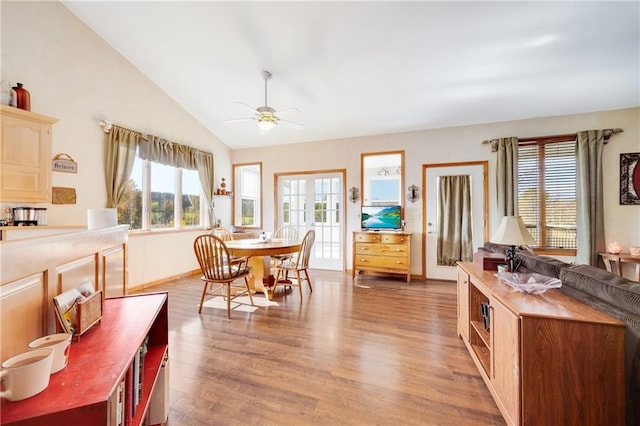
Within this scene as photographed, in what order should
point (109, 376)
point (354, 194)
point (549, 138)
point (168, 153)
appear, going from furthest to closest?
point (354, 194)
point (168, 153)
point (549, 138)
point (109, 376)

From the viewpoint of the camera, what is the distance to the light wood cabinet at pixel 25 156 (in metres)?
2.33

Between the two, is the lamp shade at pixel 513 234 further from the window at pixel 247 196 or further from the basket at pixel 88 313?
the window at pixel 247 196

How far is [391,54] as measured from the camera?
292 centimetres

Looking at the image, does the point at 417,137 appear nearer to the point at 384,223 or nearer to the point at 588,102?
the point at 384,223

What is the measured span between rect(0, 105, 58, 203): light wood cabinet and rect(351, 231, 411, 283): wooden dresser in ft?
13.6

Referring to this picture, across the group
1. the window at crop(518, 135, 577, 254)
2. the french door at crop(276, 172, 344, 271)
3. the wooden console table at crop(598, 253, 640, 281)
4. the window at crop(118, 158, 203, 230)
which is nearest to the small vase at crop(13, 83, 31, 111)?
the window at crop(118, 158, 203, 230)

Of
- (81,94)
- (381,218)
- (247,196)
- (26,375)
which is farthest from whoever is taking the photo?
(247,196)

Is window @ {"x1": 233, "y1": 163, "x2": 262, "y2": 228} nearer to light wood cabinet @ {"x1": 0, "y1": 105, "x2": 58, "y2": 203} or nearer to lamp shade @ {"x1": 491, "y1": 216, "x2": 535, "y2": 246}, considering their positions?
light wood cabinet @ {"x1": 0, "y1": 105, "x2": 58, "y2": 203}

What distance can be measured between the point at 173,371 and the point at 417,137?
470 cm

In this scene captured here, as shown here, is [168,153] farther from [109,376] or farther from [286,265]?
[109,376]

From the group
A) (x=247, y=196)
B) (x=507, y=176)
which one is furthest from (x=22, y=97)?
(x=507, y=176)

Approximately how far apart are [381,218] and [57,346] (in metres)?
4.37

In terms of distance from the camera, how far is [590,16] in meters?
2.28

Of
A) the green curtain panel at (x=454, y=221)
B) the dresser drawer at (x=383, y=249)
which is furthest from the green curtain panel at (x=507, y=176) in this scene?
the dresser drawer at (x=383, y=249)
